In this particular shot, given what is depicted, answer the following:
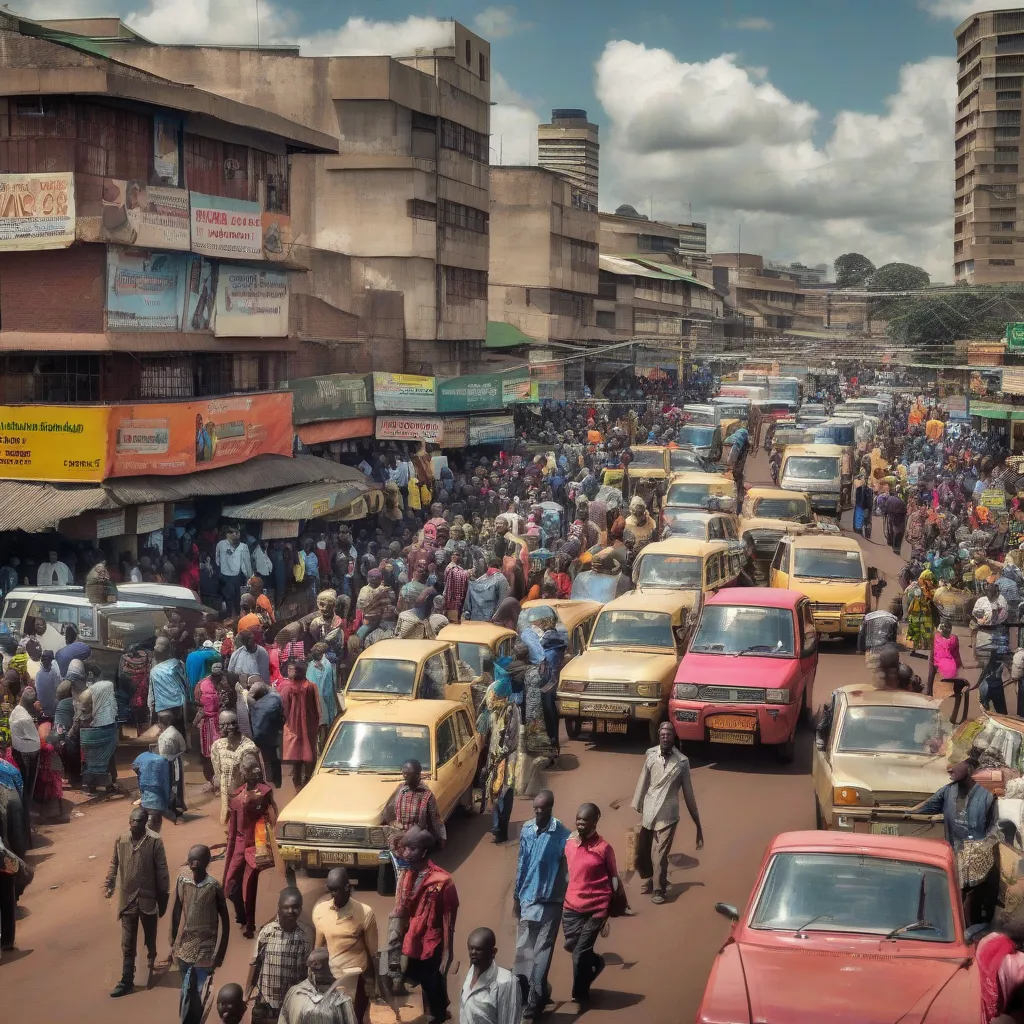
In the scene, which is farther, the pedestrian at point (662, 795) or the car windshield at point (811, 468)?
the car windshield at point (811, 468)

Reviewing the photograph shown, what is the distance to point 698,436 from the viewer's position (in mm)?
Answer: 46656

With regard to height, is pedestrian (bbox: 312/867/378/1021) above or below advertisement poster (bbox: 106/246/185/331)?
below

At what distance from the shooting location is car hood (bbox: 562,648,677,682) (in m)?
16.3

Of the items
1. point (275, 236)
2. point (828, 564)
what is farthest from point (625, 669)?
point (275, 236)

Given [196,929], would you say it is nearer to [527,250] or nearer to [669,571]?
[669,571]

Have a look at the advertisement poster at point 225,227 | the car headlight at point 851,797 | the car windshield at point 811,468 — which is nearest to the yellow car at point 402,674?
the car headlight at point 851,797

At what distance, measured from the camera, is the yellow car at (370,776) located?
38.5ft

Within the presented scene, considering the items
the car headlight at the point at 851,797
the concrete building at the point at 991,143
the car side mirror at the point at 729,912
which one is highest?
the concrete building at the point at 991,143

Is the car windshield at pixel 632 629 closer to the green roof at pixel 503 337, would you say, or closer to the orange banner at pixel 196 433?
the orange banner at pixel 196 433

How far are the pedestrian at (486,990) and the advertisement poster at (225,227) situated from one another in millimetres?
19580

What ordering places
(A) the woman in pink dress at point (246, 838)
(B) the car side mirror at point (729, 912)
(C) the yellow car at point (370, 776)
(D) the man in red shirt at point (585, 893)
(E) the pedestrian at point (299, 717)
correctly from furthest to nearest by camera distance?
(E) the pedestrian at point (299, 717), (C) the yellow car at point (370, 776), (A) the woman in pink dress at point (246, 838), (D) the man in red shirt at point (585, 893), (B) the car side mirror at point (729, 912)

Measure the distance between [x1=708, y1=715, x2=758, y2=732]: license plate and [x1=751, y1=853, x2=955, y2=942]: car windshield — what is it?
21.4 feet

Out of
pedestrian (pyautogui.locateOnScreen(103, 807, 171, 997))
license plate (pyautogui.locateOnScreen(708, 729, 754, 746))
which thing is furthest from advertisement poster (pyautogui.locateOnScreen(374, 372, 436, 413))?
pedestrian (pyautogui.locateOnScreen(103, 807, 171, 997))

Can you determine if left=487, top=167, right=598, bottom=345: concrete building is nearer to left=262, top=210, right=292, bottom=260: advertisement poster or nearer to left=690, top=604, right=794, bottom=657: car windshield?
left=262, top=210, right=292, bottom=260: advertisement poster
